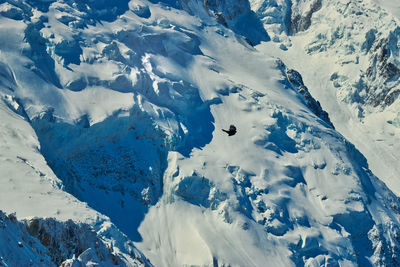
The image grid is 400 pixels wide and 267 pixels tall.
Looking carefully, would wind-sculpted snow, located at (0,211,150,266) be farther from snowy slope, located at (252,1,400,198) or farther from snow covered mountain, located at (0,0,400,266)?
snowy slope, located at (252,1,400,198)

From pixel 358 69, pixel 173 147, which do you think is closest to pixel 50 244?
pixel 173 147

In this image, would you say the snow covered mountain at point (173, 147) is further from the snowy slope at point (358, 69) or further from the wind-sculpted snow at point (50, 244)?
the snowy slope at point (358, 69)

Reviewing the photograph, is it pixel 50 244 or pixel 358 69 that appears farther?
pixel 358 69

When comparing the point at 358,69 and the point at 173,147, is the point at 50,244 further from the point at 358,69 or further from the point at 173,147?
the point at 358,69

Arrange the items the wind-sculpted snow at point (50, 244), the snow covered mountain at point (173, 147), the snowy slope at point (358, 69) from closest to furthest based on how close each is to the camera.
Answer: the wind-sculpted snow at point (50, 244), the snow covered mountain at point (173, 147), the snowy slope at point (358, 69)

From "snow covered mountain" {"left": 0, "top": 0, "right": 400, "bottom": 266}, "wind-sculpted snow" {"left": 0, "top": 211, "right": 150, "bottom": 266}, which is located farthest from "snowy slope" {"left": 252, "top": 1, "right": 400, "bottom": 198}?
"wind-sculpted snow" {"left": 0, "top": 211, "right": 150, "bottom": 266}

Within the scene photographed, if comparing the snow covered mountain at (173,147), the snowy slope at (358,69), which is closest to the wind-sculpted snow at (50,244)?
the snow covered mountain at (173,147)

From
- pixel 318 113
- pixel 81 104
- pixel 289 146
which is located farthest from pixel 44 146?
pixel 318 113

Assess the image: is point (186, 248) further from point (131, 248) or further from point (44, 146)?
point (44, 146)
